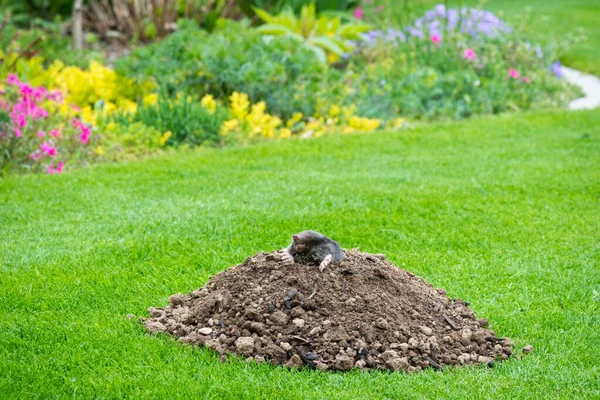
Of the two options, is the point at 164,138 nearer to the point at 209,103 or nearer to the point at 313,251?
the point at 209,103

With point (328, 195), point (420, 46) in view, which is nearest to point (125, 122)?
point (328, 195)

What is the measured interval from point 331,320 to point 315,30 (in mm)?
8062

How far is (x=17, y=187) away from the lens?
21.7ft

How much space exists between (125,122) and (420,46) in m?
4.28

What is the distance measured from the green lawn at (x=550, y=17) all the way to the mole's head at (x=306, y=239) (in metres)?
7.37

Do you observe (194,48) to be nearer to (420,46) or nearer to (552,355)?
(420,46)

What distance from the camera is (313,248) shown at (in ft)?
13.5

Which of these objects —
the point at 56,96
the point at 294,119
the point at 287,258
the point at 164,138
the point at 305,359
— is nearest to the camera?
the point at 305,359

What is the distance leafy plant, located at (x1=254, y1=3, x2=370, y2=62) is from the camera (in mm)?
10992

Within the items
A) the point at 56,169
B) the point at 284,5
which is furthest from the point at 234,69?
the point at 284,5

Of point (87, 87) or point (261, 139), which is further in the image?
point (87, 87)

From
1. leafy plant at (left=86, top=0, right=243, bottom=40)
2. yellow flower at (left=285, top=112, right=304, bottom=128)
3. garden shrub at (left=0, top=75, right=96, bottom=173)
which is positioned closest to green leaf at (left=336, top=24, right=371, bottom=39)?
leafy plant at (left=86, top=0, right=243, bottom=40)

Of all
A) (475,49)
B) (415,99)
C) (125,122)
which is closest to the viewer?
(125,122)

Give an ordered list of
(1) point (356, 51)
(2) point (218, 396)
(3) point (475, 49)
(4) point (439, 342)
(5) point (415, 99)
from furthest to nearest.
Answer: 1. (1) point (356, 51)
2. (3) point (475, 49)
3. (5) point (415, 99)
4. (4) point (439, 342)
5. (2) point (218, 396)
